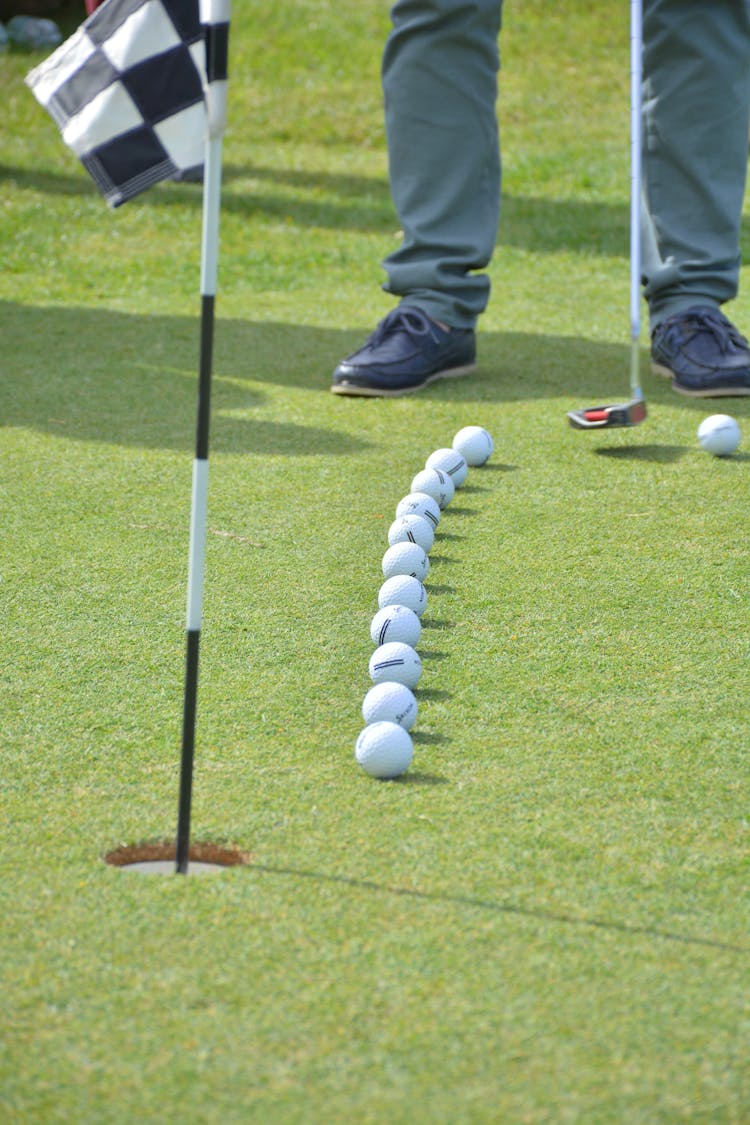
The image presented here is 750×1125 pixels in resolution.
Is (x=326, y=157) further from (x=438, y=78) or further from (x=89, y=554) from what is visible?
(x=89, y=554)

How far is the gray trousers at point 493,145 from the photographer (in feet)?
15.2

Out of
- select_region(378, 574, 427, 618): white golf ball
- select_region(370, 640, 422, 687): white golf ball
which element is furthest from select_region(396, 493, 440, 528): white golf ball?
select_region(370, 640, 422, 687): white golf ball

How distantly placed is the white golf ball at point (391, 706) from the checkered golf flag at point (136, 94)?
90 centimetres

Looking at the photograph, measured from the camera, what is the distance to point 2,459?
13.1ft

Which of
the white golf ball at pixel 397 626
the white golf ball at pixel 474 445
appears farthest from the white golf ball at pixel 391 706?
the white golf ball at pixel 474 445

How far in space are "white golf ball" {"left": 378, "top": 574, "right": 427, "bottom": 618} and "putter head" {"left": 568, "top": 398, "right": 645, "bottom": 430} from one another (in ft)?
4.39

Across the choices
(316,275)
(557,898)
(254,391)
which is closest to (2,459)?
(254,391)

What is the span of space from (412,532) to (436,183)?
6.63 feet

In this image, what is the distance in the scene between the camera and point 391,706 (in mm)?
2346

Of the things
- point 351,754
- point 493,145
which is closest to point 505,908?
point 351,754

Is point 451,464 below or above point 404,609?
below

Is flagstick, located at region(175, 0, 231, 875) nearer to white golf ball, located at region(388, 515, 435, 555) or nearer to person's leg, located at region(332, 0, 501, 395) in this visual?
white golf ball, located at region(388, 515, 435, 555)

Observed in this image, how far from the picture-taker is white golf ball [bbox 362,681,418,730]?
2344mm

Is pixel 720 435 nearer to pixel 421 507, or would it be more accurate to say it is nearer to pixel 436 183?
pixel 421 507
